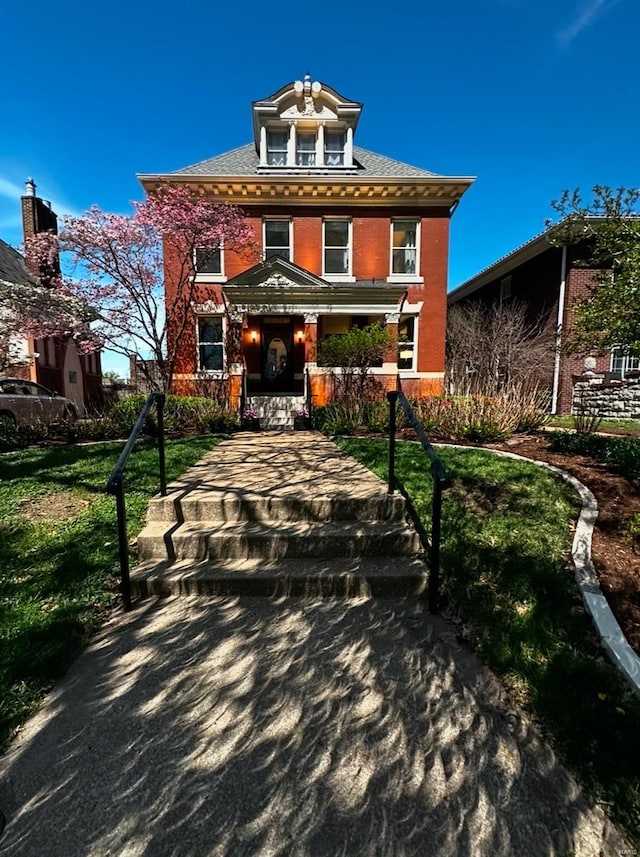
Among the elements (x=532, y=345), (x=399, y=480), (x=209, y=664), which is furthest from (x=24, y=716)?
(x=532, y=345)

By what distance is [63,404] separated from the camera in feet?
35.5

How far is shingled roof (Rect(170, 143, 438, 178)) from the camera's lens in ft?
45.7

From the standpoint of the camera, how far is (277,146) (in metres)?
14.8

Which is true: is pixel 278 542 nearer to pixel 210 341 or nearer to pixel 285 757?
pixel 285 757

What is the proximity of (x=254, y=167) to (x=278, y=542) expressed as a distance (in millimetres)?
15288

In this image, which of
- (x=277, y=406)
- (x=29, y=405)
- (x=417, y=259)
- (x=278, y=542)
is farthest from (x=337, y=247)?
(x=278, y=542)

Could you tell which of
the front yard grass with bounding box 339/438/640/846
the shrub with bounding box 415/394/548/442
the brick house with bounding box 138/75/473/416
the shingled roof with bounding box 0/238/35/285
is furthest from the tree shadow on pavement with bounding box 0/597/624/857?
the shingled roof with bounding box 0/238/35/285

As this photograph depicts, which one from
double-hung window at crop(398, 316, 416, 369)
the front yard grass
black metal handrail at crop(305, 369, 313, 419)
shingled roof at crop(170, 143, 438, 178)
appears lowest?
the front yard grass

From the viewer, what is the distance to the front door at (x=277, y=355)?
1495cm

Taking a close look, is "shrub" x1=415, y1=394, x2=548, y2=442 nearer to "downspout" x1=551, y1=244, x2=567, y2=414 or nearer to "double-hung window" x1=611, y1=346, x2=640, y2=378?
"downspout" x1=551, y1=244, x2=567, y2=414

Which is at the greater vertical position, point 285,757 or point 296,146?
point 296,146

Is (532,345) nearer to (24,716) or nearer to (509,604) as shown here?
(509,604)

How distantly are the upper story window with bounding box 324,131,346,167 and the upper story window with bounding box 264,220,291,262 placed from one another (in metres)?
2.99

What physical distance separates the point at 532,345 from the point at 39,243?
17116mm
